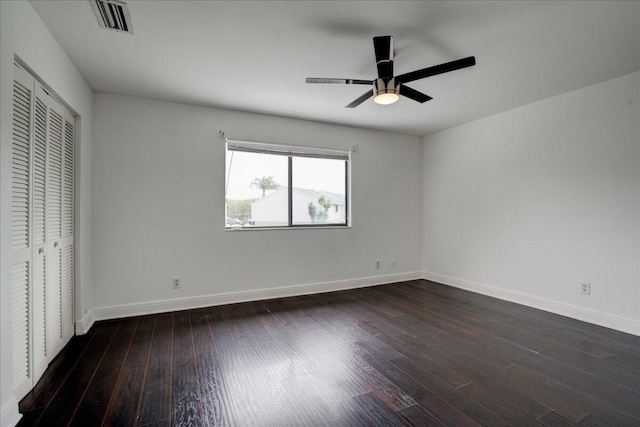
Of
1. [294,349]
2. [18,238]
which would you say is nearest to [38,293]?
[18,238]

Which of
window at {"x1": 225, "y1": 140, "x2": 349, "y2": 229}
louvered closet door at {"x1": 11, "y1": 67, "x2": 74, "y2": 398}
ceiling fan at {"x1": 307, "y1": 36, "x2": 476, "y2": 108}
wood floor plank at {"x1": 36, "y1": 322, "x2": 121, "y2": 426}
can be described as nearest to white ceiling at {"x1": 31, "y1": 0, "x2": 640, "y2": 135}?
ceiling fan at {"x1": 307, "y1": 36, "x2": 476, "y2": 108}

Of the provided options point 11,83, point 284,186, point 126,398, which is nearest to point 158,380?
point 126,398

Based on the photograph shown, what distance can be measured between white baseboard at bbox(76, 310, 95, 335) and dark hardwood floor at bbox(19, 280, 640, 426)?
0.23 feet

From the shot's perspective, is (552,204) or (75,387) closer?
(75,387)

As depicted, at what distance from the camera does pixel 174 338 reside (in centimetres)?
271

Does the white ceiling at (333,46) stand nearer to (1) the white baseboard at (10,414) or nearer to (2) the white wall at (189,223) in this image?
(2) the white wall at (189,223)

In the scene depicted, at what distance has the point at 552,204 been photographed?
342 centimetres

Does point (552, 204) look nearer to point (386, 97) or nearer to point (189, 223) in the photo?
point (386, 97)

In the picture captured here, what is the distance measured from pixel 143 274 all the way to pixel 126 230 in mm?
531

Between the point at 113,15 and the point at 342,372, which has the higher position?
the point at 113,15

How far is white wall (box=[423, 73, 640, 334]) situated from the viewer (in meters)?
2.87

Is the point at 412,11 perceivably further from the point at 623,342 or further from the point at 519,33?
the point at 623,342

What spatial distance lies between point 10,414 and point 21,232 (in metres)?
1.02

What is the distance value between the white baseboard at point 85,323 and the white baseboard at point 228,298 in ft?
0.34
